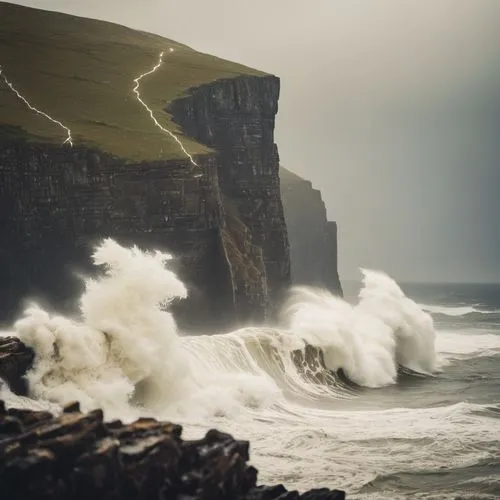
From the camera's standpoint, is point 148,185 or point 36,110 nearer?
point 148,185

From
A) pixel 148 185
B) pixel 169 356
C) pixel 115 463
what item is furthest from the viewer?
pixel 148 185

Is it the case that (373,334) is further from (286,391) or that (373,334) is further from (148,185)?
(148,185)

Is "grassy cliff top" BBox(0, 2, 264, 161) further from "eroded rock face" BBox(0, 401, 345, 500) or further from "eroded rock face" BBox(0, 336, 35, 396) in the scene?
"eroded rock face" BBox(0, 401, 345, 500)

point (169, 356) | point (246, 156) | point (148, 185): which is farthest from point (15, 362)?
point (246, 156)

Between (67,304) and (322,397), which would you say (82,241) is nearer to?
(67,304)

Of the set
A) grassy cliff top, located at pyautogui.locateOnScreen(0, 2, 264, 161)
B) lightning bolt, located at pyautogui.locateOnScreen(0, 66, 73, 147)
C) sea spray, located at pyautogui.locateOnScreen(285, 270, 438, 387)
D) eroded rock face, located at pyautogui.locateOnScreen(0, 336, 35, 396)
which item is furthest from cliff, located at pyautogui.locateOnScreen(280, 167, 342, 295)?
eroded rock face, located at pyautogui.locateOnScreen(0, 336, 35, 396)
